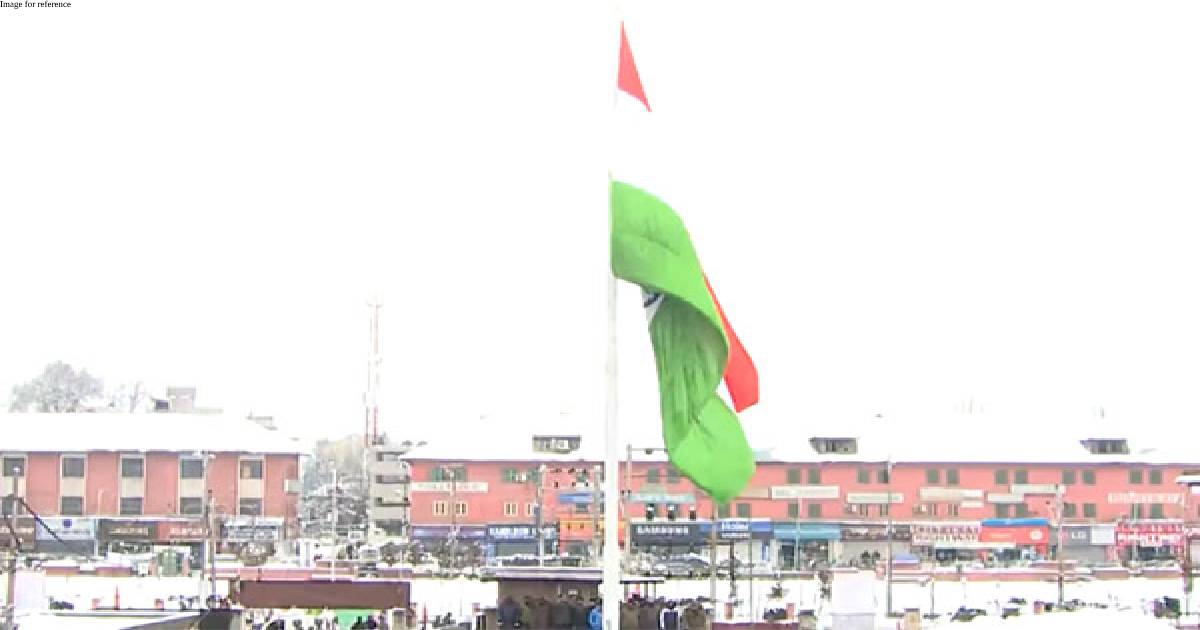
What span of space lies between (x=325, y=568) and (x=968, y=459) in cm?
3121

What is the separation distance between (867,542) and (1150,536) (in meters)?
12.9

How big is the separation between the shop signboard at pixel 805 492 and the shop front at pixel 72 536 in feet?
102

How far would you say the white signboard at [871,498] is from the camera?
75.9 metres

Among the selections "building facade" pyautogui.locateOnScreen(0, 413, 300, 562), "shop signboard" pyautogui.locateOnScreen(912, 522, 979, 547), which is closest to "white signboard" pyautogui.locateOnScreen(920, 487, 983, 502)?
"shop signboard" pyautogui.locateOnScreen(912, 522, 979, 547)

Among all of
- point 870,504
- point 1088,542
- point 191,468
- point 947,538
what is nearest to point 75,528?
point 191,468

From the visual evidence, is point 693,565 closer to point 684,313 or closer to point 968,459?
point 968,459

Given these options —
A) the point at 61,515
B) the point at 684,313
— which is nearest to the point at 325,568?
the point at 61,515

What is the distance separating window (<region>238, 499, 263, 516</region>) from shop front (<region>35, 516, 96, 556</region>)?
22.2 feet

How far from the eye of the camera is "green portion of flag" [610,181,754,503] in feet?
50.7

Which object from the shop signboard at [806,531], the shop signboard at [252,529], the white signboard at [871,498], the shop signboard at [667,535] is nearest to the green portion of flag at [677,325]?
the shop signboard at [667,535]

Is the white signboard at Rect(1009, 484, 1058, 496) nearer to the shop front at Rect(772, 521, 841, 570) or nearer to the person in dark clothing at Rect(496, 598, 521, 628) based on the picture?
the shop front at Rect(772, 521, 841, 570)

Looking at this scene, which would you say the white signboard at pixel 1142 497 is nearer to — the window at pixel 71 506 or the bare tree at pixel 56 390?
the window at pixel 71 506

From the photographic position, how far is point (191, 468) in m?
76.8

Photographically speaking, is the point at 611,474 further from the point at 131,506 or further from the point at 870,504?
the point at 131,506
